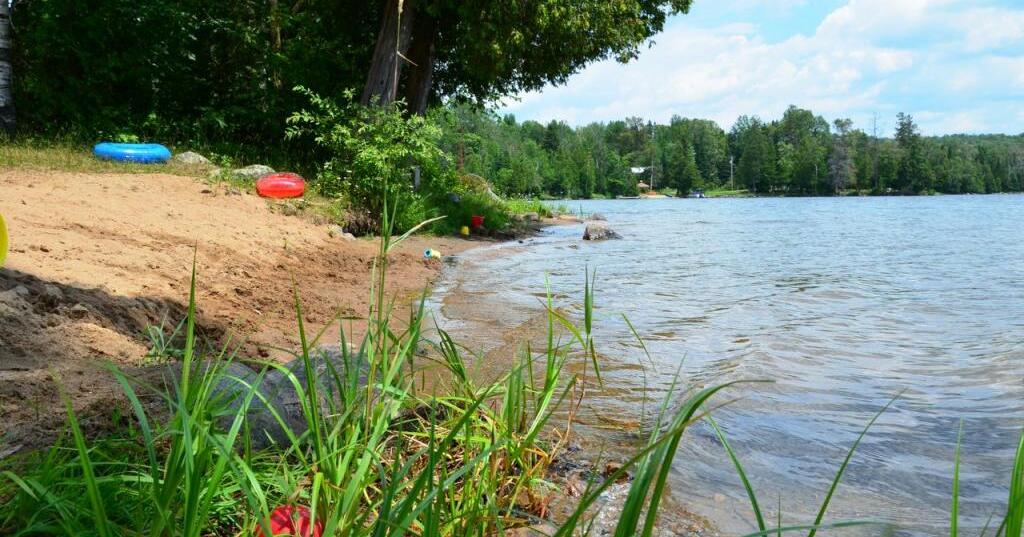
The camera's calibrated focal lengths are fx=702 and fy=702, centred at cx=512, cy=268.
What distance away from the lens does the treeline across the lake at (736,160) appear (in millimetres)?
93688

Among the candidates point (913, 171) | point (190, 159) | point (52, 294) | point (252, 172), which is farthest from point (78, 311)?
point (913, 171)

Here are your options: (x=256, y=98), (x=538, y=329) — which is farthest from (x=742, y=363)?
(x=256, y=98)

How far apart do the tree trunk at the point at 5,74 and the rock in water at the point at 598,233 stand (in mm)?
11989

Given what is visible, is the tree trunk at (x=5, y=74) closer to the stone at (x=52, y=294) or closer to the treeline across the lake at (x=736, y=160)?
the stone at (x=52, y=294)

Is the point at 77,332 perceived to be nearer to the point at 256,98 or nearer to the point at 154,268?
the point at 154,268

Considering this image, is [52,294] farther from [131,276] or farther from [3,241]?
[131,276]

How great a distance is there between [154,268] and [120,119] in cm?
1092

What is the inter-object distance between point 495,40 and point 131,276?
407 inches

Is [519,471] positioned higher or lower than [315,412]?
lower

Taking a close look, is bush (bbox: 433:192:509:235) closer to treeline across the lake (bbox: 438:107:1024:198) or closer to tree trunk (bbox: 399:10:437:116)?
tree trunk (bbox: 399:10:437:116)

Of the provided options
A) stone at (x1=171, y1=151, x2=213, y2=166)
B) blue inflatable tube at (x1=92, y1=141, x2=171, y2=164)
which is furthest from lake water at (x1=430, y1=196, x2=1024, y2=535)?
blue inflatable tube at (x1=92, y1=141, x2=171, y2=164)

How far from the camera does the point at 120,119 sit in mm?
14688

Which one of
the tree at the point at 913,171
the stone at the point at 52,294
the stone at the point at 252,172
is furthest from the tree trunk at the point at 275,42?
the tree at the point at 913,171

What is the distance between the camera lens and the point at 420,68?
16.0m
